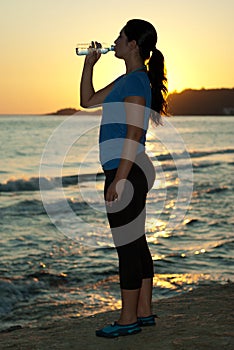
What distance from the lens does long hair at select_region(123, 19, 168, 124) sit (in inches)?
156

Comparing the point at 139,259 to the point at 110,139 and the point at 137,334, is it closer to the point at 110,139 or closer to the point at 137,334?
the point at 137,334

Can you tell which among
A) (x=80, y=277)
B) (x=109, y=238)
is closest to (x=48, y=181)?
(x=109, y=238)

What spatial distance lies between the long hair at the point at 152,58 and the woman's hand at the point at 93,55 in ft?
1.43

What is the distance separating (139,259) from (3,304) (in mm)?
4422

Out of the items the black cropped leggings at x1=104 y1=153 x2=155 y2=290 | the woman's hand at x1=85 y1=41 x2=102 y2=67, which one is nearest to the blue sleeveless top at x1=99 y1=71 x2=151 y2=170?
the black cropped leggings at x1=104 y1=153 x2=155 y2=290

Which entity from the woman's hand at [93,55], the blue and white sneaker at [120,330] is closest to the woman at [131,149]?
the blue and white sneaker at [120,330]

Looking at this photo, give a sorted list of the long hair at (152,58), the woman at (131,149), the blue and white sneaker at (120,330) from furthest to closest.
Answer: the blue and white sneaker at (120,330) < the long hair at (152,58) < the woman at (131,149)

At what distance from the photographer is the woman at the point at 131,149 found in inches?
151

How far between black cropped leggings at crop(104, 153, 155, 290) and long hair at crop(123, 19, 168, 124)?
392mm

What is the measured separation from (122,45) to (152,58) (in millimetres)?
235

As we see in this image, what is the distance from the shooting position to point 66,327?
5012 millimetres

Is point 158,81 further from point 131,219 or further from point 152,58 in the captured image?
point 131,219

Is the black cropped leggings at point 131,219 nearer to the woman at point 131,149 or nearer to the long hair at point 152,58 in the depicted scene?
the woman at point 131,149

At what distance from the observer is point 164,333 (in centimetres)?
431
